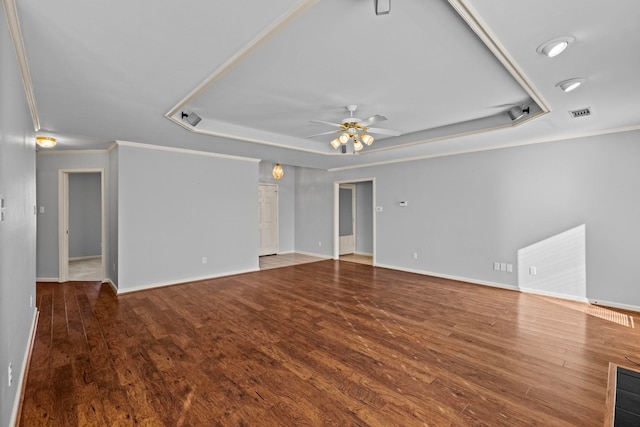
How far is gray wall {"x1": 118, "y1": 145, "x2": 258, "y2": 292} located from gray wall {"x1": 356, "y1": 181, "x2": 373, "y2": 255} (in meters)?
3.63

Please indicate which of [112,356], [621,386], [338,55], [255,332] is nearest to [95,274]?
[112,356]

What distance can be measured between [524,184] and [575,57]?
3.30 meters

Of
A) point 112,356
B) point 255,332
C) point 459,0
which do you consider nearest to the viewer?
point 459,0

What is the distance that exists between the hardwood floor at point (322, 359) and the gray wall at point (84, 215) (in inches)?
160

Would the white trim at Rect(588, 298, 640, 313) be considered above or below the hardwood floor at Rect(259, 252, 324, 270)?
below

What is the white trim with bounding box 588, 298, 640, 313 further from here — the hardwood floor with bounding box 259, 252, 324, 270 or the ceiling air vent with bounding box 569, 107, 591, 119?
the hardwood floor with bounding box 259, 252, 324, 270

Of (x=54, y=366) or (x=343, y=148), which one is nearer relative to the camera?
(x=54, y=366)

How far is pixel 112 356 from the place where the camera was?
2.91 metres

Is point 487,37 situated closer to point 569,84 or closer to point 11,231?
point 569,84

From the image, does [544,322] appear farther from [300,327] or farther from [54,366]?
[54,366]

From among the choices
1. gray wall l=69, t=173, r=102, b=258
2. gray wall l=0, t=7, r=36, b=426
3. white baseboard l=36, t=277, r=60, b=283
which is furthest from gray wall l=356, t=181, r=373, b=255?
gray wall l=0, t=7, r=36, b=426

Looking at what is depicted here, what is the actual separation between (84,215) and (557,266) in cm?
1083

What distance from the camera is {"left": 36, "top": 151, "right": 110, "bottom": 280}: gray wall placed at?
18.9 feet

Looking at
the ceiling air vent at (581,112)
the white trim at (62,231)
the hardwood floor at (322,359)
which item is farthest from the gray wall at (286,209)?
the ceiling air vent at (581,112)
